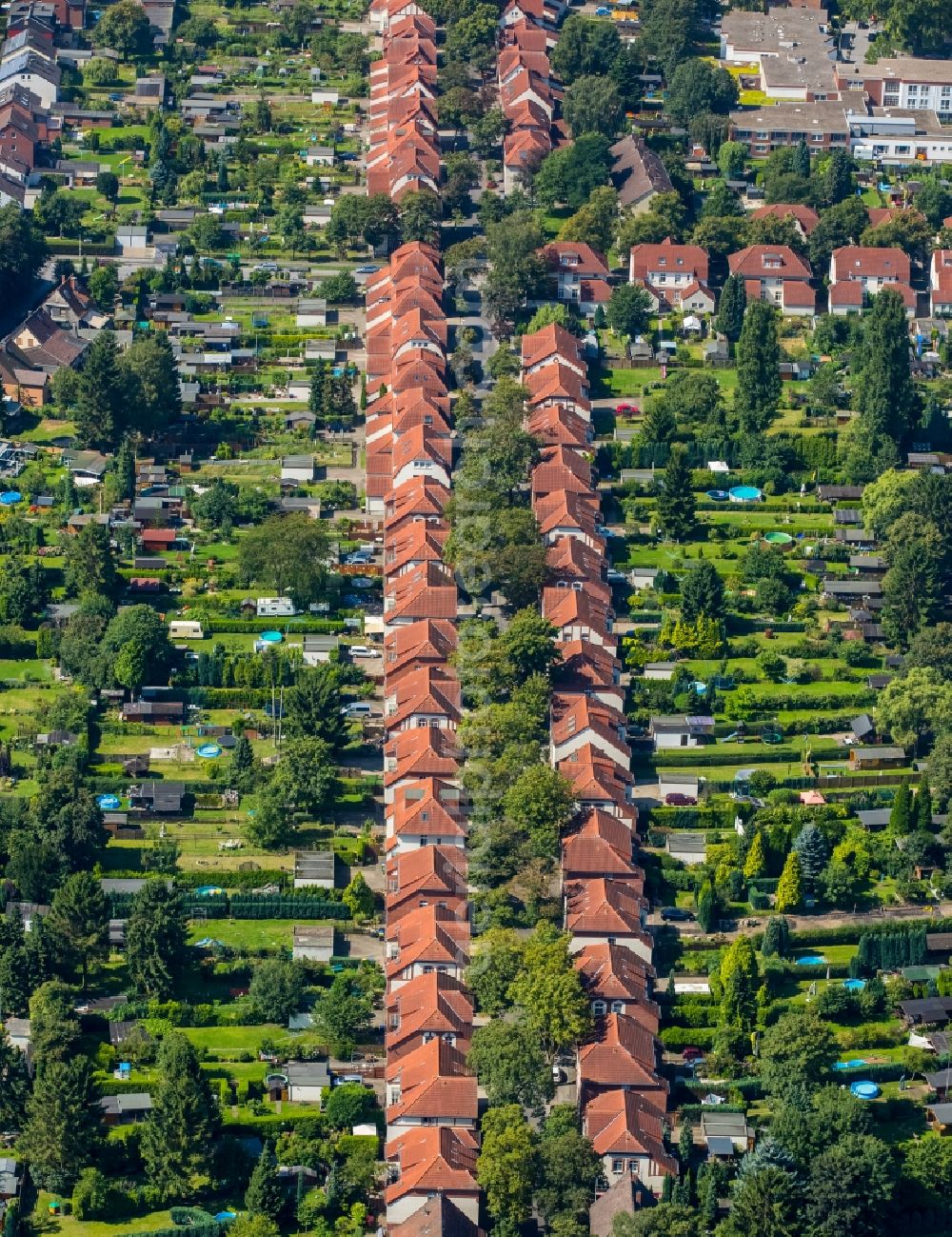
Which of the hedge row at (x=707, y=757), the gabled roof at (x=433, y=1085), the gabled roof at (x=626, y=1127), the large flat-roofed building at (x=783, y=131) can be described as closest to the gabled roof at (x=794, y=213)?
the large flat-roofed building at (x=783, y=131)

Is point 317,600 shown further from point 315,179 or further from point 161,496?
point 315,179

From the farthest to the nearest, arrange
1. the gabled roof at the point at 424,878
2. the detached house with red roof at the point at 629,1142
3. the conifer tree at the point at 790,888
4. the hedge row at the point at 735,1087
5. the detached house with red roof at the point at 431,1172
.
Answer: the conifer tree at the point at 790,888 → the gabled roof at the point at 424,878 → the hedge row at the point at 735,1087 → the detached house with red roof at the point at 629,1142 → the detached house with red roof at the point at 431,1172

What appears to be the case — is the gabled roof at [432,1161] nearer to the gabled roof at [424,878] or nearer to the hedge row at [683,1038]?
the hedge row at [683,1038]

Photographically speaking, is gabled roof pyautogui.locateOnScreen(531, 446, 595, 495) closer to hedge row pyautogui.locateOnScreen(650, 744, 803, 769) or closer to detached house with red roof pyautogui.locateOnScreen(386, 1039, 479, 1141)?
hedge row pyautogui.locateOnScreen(650, 744, 803, 769)

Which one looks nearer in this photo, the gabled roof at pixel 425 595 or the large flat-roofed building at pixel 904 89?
the gabled roof at pixel 425 595

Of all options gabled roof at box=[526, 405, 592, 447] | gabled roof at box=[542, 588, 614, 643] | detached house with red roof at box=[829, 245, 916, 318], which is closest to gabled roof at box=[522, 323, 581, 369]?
gabled roof at box=[526, 405, 592, 447]

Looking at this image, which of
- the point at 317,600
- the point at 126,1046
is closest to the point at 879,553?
the point at 317,600
